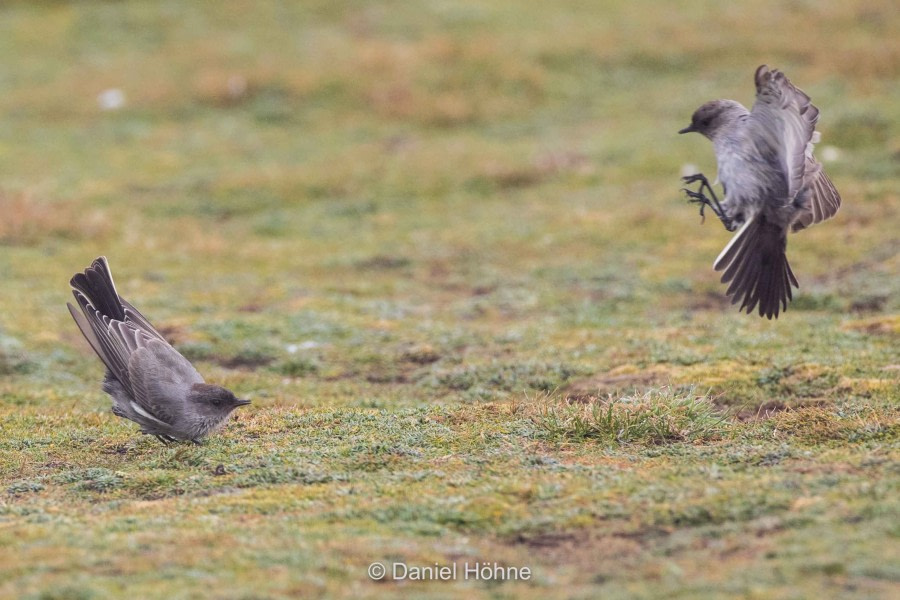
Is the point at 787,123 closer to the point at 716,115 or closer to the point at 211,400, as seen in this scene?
the point at 716,115

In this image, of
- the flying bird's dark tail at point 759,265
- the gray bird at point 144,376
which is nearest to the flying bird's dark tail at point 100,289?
the gray bird at point 144,376

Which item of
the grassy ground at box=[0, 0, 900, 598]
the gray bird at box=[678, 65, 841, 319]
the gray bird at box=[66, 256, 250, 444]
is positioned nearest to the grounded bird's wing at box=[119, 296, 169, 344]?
the gray bird at box=[66, 256, 250, 444]

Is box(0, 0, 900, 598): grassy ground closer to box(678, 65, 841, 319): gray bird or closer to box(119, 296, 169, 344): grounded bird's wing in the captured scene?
box(119, 296, 169, 344): grounded bird's wing

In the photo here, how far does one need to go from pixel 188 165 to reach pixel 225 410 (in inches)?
474

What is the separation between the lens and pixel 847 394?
8344mm

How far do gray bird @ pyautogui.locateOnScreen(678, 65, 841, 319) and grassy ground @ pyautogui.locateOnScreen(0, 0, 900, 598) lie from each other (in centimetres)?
92

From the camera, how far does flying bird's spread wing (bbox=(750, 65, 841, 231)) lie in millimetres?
7852

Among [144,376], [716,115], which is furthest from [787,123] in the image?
[144,376]

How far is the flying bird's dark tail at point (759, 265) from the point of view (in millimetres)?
8109

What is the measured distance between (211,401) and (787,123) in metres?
4.37

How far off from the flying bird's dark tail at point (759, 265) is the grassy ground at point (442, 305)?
0.83m

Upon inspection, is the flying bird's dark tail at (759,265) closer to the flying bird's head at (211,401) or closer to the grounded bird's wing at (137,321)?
the flying bird's head at (211,401)

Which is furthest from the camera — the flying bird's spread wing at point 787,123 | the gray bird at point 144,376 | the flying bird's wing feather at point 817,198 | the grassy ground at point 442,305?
the flying bird's wing feather at point 817,198

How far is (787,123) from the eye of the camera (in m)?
7.89
